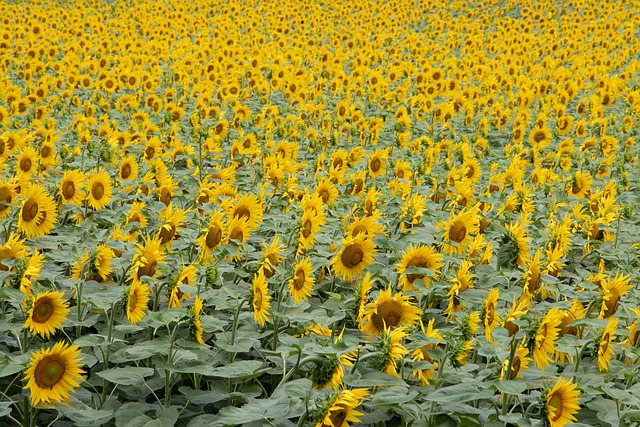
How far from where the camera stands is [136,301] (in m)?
2.96

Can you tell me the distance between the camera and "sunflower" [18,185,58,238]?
3547 mm

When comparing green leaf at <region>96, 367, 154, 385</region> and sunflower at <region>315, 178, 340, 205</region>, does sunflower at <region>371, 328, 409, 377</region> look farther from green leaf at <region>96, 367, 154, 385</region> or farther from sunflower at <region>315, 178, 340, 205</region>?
sunflower at <region>315, 178, 340, 205</region>

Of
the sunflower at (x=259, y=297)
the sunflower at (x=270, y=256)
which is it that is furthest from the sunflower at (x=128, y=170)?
the sunflower at (x=259, y=297)

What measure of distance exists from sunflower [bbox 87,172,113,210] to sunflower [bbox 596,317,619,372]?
300 cm

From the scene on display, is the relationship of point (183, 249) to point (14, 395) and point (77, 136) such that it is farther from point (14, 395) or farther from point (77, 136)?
point (77, 136)

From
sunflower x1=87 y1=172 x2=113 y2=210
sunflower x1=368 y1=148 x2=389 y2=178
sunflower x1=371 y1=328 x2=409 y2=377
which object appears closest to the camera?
sunflower x1=371 y1=328 x2=409 y2=377

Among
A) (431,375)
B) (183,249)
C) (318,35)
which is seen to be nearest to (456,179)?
(183,249)

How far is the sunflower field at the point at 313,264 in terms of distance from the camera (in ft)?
8.30

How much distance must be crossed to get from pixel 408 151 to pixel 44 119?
4022 millimetres

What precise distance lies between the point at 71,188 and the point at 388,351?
2.52 m

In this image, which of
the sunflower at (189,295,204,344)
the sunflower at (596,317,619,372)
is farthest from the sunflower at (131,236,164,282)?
the sunflower at (596,317,619,372)

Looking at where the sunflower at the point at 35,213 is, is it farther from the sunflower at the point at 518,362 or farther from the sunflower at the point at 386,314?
the sunflower at the point at 518,362

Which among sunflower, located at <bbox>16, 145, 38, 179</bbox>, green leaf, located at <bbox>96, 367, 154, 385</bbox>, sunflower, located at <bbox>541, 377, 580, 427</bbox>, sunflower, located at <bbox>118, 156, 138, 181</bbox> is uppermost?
sunflower, located at <bbox>16, 145, 38, 179</bbox>

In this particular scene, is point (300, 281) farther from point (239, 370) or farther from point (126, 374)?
point (126, 374)
